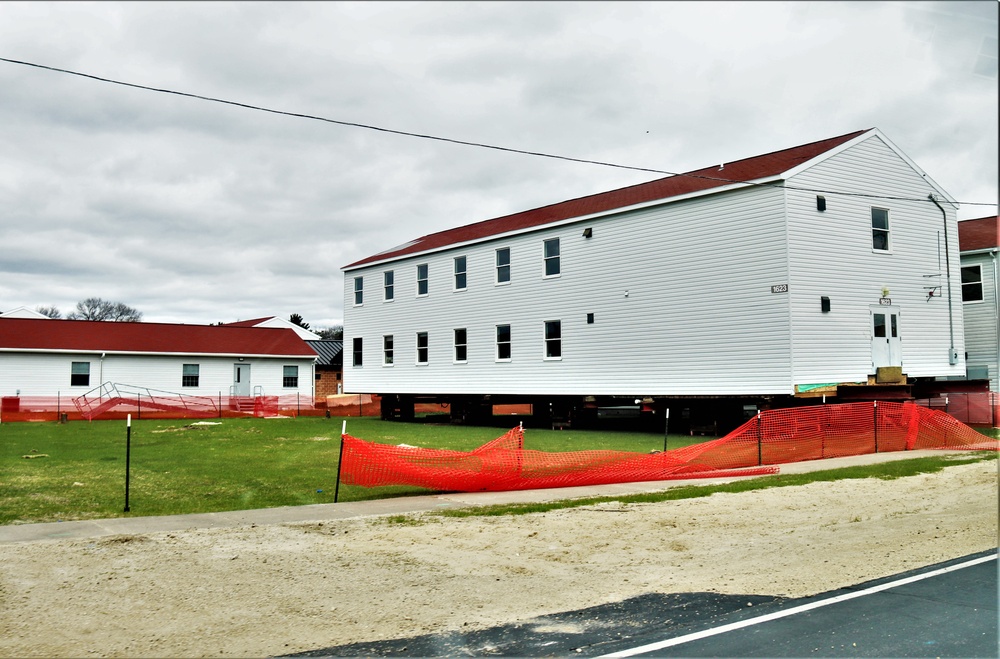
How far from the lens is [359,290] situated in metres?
40.8

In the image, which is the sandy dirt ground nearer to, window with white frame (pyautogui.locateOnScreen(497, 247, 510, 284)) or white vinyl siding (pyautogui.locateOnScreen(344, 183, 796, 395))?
white vinyl siding (pyautogui.locateOnScreen(344, 183, 796, 395))

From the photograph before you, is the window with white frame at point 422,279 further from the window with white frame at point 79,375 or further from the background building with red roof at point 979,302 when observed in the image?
the background building with red roof at point 979,302

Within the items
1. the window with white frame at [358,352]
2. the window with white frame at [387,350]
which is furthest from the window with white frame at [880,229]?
the window with white frame at [358,352]

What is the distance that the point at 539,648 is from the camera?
Result: 6.01 metres

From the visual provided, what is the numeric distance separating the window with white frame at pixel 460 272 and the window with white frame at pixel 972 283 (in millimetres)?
20094

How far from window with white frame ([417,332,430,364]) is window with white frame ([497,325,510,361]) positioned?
469 cm

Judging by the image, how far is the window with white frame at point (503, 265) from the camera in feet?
107

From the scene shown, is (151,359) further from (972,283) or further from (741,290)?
(972,283)

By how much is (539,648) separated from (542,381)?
2482 cm

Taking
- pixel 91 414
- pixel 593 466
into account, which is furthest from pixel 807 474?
pixel 91 414

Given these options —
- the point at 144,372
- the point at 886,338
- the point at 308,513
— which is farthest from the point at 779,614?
the point at 144,372

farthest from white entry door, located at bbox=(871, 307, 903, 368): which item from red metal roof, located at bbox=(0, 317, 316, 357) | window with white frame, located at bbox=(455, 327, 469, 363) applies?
red metal roof, located at bbox=(0, 317, 316, 357)

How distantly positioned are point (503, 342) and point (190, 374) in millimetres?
24272

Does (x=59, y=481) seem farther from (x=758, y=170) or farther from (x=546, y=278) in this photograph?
(x=758, y=170)
